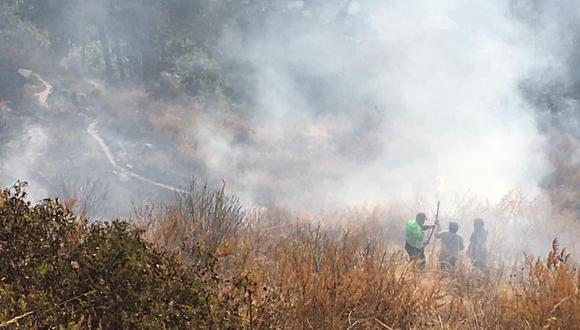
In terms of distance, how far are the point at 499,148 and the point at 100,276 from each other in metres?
12.0

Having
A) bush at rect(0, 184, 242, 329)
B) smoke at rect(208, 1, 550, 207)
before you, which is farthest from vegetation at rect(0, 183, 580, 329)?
smoke at rect(208, 1, 550, 207)

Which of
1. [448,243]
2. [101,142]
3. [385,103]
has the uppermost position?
[385,103]

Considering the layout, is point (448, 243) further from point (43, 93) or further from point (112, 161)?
point (43, 93)

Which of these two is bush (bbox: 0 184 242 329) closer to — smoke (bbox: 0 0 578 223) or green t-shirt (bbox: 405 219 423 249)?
green t-shirt (bbox: 405 219 423 249)

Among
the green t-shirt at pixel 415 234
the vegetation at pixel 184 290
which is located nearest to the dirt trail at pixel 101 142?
the green t-shirt at pixel 415 234

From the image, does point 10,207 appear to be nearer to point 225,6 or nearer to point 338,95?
point 338,95

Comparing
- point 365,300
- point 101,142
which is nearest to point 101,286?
point 365,300

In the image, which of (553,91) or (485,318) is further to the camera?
(553,91)

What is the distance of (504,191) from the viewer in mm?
11297

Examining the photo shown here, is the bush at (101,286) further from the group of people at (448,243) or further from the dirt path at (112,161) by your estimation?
the dirt path at (112,161)

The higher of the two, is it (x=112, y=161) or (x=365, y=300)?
(x=112, y=161)

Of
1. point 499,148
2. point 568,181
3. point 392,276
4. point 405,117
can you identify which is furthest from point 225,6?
point 392,276

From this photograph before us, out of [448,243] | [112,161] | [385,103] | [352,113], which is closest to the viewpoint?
[448,243]

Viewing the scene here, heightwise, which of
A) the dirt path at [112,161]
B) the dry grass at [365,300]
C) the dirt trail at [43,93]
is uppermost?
the dirt trail at [43,93]
